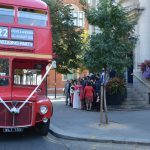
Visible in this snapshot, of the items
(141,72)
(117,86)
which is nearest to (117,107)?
(117,86)

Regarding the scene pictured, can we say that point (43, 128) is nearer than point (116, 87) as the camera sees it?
Yes

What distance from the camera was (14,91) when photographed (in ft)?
44.7

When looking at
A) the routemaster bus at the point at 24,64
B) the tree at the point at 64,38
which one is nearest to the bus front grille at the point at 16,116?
the routemaster bus at the point at 24,64

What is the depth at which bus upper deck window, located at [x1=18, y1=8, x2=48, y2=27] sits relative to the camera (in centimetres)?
1427

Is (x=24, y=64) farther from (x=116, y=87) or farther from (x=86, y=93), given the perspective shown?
(x=116, y=87)

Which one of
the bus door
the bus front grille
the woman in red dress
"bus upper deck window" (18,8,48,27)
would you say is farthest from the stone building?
the bus front grille

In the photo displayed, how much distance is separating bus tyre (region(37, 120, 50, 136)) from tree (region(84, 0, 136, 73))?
356 cm

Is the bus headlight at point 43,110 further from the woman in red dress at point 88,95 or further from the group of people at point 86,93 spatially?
the woman in red dress at point 88,95

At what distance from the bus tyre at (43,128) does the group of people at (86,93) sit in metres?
8.19

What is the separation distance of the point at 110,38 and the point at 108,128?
3.47m

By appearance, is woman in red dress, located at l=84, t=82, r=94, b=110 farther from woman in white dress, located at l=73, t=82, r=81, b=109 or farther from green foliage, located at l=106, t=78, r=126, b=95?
woman in white dress, located at l=73, t=82, r=81, b=109

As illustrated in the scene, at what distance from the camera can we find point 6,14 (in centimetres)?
1403

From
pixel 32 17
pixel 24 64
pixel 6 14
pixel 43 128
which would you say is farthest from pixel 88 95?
pixel 6 14

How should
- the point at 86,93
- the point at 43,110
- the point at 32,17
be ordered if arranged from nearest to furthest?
the point at 43,110 < the point at 32,17 < the point at 86,93
